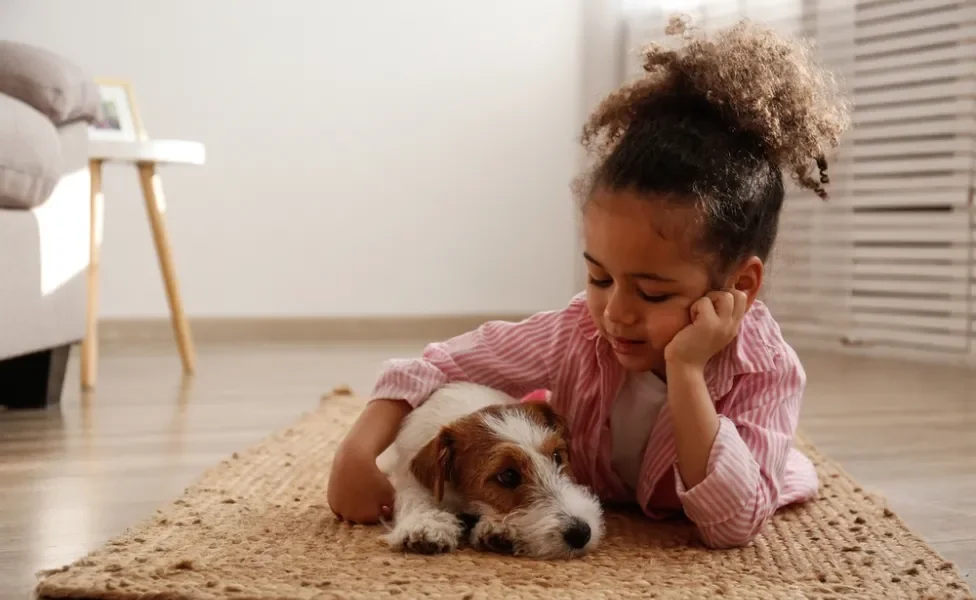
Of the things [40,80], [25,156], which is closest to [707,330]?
[25,156]

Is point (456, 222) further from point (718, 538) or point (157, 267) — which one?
point (718, 538)

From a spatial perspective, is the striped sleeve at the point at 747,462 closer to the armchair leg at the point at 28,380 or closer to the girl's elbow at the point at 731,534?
the girl's elbow at the point at 731,534

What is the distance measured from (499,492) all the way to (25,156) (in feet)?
3.95

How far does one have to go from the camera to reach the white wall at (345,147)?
3.59 m

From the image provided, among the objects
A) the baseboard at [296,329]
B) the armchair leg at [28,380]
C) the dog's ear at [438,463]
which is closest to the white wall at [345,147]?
the baseboard at [296,329]

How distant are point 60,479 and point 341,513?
19.4 inches

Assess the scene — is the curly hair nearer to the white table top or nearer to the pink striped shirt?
the pink striped shirt

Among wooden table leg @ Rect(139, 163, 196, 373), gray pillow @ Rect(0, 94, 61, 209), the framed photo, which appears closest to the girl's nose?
gray pillow @ Rect(0, 94, 61, 209)

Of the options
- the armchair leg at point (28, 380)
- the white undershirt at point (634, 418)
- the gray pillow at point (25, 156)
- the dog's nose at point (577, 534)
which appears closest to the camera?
the dog's nose at point (577, 534)

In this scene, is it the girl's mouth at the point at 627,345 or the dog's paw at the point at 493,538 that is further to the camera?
the girl's mouth at the point at 627,345

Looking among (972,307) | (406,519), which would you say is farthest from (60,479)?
(972,307)

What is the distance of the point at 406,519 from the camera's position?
3.69 feet

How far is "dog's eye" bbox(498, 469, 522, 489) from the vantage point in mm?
1106

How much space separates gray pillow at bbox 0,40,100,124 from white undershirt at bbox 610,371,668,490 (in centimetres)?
131
